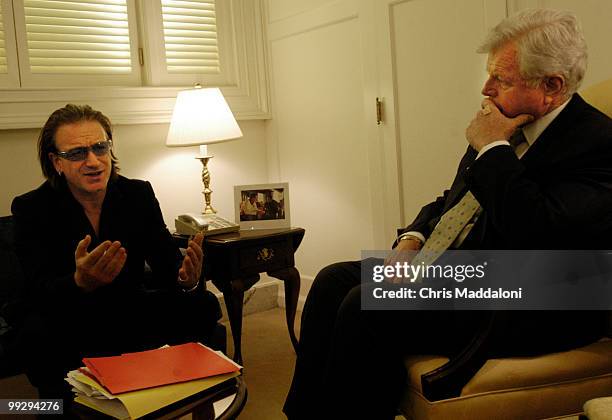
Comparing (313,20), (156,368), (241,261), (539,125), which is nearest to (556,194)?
(539,125)

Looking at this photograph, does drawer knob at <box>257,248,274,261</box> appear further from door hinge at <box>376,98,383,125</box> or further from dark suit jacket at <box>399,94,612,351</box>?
dark suit jacket at <box>399,94,612,351</box>

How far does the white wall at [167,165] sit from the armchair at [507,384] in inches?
80.2

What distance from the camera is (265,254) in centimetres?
274

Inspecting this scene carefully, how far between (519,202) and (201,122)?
176 centimetres

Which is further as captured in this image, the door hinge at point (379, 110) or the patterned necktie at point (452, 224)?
the door hinge at point (379, 110)

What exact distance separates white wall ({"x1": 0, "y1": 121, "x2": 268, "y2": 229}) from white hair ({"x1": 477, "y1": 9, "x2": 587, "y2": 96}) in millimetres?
2055

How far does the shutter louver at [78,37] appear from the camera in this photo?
2.83 meters

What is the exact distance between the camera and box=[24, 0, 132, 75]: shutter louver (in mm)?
2830

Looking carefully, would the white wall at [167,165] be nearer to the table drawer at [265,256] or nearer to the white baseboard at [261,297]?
the white baseboard at [261,297]

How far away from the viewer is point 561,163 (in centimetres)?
144

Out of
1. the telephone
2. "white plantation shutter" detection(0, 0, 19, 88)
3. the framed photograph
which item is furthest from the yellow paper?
"white plantation shutter" detection(0, 0, 19, 88)

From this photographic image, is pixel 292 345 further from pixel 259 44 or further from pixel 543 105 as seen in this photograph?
pixel 543 105

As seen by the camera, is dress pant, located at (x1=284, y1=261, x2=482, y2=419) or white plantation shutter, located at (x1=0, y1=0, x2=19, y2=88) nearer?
dress pant, located at (x1=284, y1=261, x2=482, y2=419)

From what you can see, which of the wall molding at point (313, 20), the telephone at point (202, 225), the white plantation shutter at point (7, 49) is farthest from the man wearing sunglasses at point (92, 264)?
the wall molding at point (313, 20)
